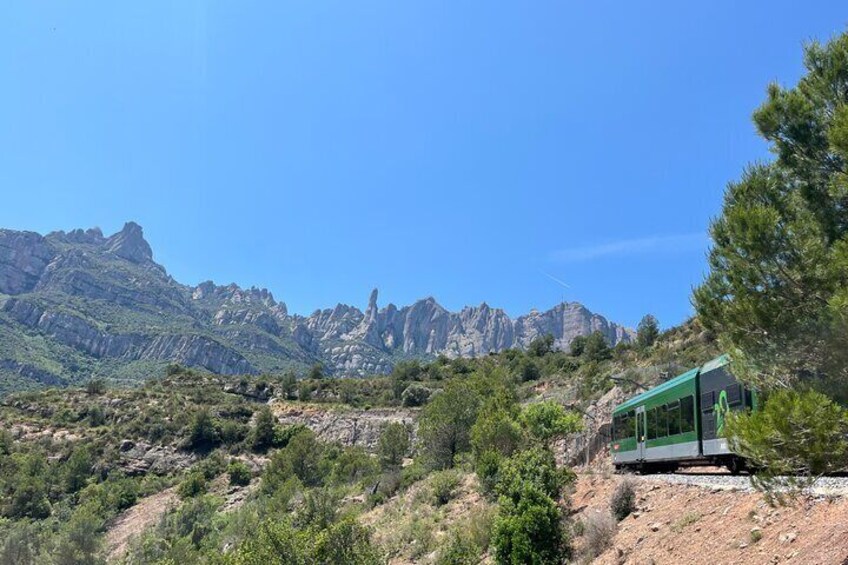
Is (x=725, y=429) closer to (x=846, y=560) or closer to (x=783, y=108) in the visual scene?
(x=846, y=560)

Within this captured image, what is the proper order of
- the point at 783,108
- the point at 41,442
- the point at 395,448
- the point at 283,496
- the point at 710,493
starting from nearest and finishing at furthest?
the point at 783,108, the point at 710,493, the point at 283,496, the point at 395,448, the point at 41,442

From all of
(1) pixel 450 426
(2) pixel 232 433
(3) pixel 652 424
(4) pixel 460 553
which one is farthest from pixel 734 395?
(2) pixel 232 433

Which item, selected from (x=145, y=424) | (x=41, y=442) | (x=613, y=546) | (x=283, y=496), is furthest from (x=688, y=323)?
(x=41, y=442)

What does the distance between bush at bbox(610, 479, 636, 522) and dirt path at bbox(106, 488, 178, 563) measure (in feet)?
131

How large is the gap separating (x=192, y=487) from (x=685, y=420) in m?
49.1

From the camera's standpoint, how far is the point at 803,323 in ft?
26.1

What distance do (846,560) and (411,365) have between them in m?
89.7

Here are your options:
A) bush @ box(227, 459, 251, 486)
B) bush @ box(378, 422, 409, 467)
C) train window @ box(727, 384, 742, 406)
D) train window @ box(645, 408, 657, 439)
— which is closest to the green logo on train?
train window @ box(727, 384, 742, 406)

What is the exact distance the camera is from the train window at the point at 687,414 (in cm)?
1607

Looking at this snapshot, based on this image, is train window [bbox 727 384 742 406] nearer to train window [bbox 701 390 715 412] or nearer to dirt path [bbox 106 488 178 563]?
train window [bbox 701 390 715 412]

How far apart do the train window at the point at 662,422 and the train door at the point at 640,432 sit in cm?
150

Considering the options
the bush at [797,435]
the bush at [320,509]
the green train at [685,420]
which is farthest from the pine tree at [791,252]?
the bush at [320,509]

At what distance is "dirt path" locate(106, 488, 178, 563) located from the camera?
4359 cm

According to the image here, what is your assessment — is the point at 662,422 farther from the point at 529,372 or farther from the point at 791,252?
the point at 529,372
